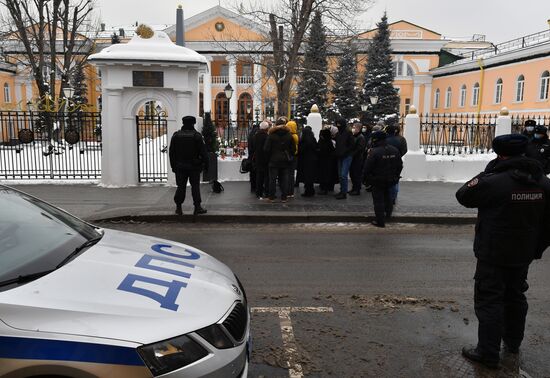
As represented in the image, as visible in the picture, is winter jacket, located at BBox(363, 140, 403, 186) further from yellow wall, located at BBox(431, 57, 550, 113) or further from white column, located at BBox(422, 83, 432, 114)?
white column, located at BBox(422, 83, 432, 114)

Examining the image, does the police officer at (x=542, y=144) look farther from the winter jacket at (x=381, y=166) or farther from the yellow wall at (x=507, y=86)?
the yellow wall at (x=507, y=86)

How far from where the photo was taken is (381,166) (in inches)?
354

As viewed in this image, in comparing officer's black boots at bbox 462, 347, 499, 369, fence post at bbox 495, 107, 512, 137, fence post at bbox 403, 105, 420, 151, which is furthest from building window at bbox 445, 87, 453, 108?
officer's black boots at bbox 462, 347, 499, 369

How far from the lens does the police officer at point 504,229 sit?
145 inches

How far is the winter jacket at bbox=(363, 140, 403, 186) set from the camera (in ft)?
29.5

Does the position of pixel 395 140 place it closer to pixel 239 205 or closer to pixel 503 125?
pixel 239 205

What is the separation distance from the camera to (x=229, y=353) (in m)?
2.64

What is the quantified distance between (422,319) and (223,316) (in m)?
2.79

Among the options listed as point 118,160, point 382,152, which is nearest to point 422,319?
point 382,152

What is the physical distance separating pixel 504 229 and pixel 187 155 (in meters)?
6.86

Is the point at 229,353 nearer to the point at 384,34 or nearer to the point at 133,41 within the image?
the point at 133,41

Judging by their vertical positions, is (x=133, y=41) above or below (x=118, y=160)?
above

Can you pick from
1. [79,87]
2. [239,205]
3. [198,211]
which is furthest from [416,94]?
[198,211]

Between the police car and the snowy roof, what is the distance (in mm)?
9809
